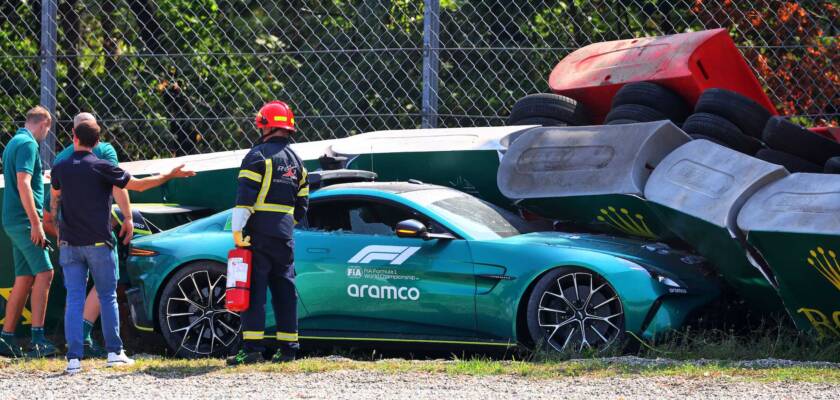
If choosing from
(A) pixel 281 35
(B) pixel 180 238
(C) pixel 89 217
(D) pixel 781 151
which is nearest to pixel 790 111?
(D) pixel 781 151

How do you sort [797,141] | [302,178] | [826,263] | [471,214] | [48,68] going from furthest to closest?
[48,68], [797,141], [471,214], [302,178], [826,263]

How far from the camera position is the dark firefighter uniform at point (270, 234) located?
30.6ft

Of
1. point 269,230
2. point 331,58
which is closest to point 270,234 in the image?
point 269,230

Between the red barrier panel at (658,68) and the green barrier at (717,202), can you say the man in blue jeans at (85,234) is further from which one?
the red barrier panel at (658,68)

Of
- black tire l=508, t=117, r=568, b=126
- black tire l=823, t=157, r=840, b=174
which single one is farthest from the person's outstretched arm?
black tire l=823, t=157, r=840, b=174

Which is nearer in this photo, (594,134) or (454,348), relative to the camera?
(454,348)

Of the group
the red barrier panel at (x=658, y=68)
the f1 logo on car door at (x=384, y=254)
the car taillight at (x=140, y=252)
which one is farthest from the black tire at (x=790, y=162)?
the car taillight at (x=140, y=252)

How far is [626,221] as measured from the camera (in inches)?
417

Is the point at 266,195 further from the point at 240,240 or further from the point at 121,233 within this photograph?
the point at 121,233

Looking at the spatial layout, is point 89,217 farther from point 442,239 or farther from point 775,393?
point 775,393

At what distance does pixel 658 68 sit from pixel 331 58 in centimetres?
357

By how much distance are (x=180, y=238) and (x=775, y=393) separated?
478 cm

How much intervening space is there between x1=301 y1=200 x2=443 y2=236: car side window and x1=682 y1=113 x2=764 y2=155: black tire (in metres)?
2.60

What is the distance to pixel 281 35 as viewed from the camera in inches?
615
